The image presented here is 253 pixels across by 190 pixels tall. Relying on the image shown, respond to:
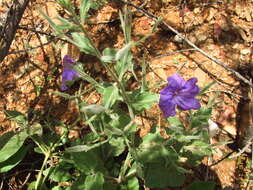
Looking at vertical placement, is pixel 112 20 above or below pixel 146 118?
above

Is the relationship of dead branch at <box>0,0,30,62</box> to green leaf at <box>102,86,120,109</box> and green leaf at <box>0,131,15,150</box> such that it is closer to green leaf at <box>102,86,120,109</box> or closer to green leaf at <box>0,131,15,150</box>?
green leaf at <box>0,131,15,150</box>

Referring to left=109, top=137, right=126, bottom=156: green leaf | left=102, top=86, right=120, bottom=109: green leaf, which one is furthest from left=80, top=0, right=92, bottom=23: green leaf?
left=109, top=137, right=126, bottom=156: green leaf

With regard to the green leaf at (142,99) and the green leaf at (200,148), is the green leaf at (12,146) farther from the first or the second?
the green leaf at (200,148)

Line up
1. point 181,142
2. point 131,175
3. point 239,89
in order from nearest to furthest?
point 181,142 → point 131,175 → point 239,89

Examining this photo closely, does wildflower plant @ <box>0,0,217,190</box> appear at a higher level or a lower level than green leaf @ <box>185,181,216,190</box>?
higher

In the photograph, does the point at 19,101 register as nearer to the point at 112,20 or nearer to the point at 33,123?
the point at 33,123

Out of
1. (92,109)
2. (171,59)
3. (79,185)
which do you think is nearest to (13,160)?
(79,185)

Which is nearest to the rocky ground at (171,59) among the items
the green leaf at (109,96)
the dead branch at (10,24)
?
the dead branch at (10,24)

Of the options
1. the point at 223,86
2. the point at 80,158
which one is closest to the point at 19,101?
the point at 80,158
